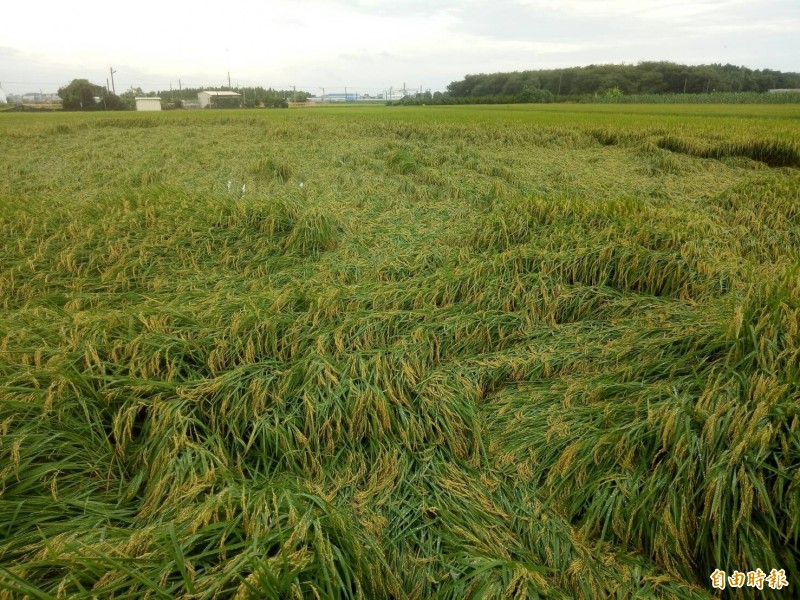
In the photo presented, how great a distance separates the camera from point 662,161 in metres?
9.12

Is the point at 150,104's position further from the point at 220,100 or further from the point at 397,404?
the point at 397,404

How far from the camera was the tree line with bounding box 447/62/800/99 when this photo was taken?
125 feet

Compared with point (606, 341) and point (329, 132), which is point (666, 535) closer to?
point (606, 341)

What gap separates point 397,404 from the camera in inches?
101

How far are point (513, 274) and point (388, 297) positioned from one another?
3.78ft

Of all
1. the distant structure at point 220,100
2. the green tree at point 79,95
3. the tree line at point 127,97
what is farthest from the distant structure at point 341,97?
the green tree at point 79,95

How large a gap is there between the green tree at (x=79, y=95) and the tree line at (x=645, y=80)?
3564 centimetres

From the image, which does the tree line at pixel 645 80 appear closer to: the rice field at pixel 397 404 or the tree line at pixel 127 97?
the tree line at pixel 127 97

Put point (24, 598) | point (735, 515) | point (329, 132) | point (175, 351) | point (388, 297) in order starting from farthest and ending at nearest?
point (329, 132)
point (388, 297)
point (175, 351)
point (735, 515)
point (24, 598)

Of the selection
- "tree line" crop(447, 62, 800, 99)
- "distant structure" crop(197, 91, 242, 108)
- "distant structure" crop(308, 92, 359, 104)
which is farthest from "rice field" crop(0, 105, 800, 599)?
"distant structure" crop(308, 92, 359, 104)

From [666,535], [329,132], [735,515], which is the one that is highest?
[329,132]

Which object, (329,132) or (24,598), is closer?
(24,598)

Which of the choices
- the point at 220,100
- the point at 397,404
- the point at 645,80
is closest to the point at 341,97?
the point at 220,100

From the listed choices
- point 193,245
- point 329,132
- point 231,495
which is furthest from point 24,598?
point 329,132
